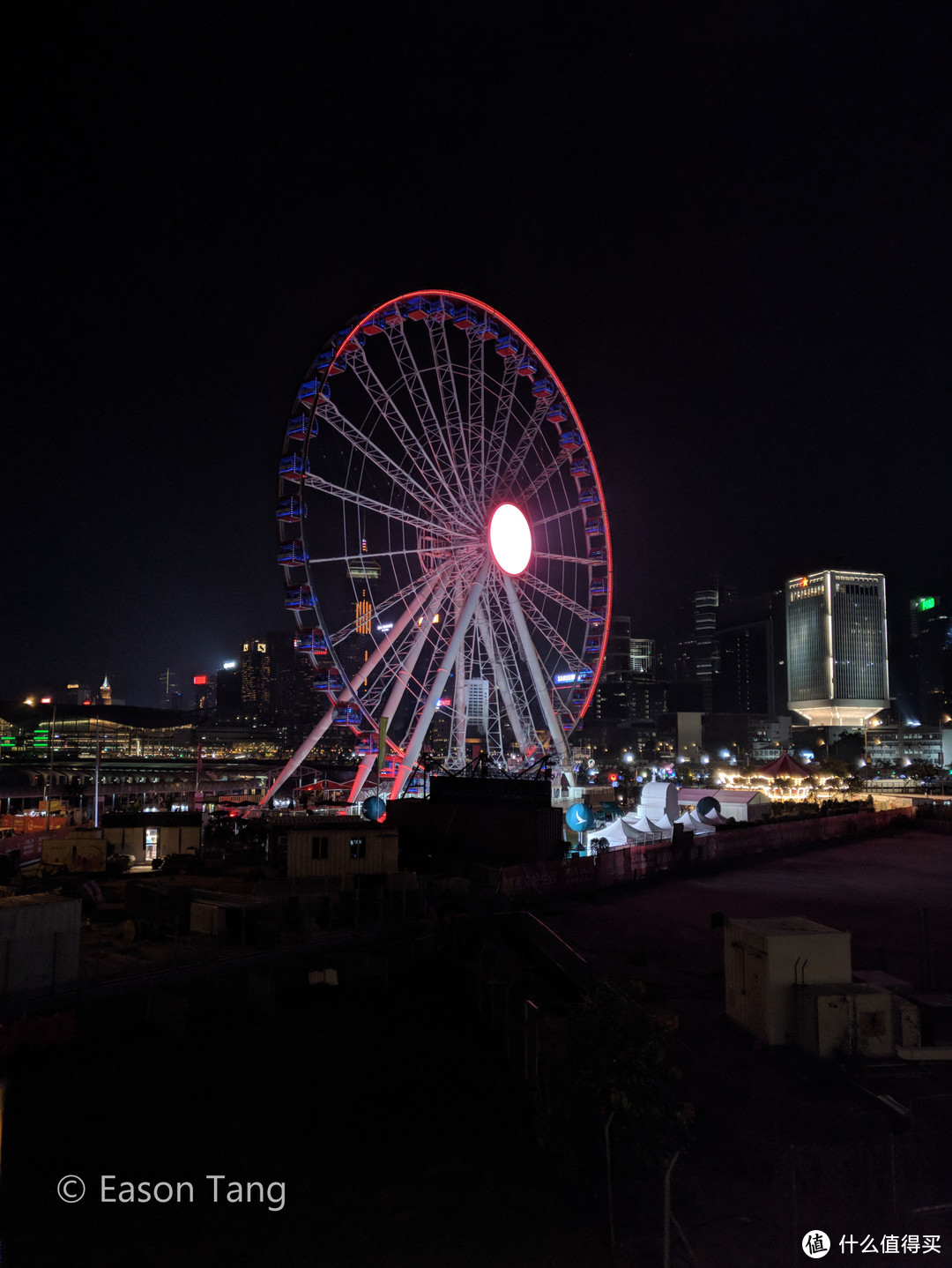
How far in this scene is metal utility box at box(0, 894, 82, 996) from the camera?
1366 cm

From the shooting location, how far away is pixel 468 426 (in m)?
38.1

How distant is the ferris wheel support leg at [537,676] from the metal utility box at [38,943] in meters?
27.4

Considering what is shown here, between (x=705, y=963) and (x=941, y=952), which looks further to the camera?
(x=941, y=952)

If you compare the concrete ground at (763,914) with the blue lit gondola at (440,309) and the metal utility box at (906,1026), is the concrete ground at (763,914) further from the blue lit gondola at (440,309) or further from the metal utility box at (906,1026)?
the blue lit gondola at (440,309)

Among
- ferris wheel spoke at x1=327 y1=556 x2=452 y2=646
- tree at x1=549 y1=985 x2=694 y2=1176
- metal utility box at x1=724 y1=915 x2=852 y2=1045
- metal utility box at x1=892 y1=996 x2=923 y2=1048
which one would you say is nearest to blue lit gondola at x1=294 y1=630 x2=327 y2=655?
ferris wheel spoke at x1=327 y1=556 x2=452 y2=646

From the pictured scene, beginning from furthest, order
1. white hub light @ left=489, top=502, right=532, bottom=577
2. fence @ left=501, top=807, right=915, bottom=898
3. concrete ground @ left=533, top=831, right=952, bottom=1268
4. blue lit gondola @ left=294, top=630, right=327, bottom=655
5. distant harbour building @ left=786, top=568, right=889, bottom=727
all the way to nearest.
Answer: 1. distant harbour building @ left=786, top=568, right=889, bottom=727
2. white hub light @ left=489, top=502, right=532, bottom=577
3. blue lit gondola @ left=294, top=630, right=327, bottom=655
4. fence @ left=501, top=807, right=915, bottom=898
5. concrete ground @ left=533, top=831, right=952, bottom=1268

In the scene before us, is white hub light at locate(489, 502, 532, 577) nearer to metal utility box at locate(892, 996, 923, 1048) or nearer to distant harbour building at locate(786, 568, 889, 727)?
metal utility box at locate(892, 996, 923, 1048)

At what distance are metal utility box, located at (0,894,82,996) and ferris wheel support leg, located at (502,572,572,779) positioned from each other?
27.4 metres

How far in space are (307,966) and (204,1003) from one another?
86.3 inches

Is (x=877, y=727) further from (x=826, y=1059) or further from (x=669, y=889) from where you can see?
(x=826, y=1059)

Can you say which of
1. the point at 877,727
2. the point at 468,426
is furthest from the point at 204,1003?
the point at 877,727

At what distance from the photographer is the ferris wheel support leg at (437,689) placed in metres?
36.9

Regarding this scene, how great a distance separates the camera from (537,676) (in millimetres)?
42875

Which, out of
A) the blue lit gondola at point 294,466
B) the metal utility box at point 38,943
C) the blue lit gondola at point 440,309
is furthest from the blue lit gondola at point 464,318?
the metal utility box at point 38,943
